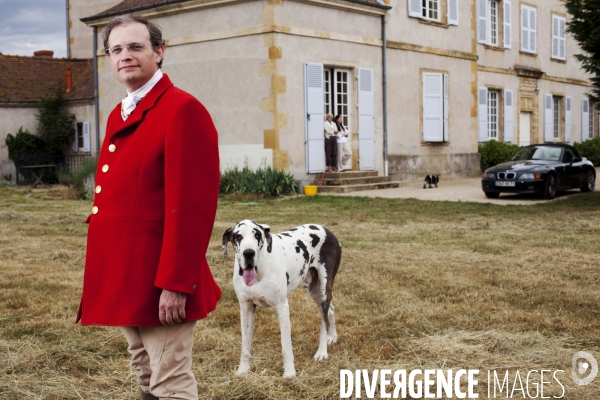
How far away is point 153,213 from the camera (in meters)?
2.96

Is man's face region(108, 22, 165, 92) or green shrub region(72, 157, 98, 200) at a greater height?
man's face region(108, 22, 165, 92)

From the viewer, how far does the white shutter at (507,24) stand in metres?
27.8

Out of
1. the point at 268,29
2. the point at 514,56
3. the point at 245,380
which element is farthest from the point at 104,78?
the point at 245,380

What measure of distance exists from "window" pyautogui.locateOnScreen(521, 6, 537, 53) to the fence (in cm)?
1608

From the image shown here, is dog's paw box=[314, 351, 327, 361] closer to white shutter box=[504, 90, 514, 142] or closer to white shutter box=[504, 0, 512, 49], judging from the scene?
white shutter box=[504, 90, 514, 142]

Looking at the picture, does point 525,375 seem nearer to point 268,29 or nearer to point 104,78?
point 268,29

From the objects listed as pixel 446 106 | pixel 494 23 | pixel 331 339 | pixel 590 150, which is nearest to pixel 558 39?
pixel 590 150

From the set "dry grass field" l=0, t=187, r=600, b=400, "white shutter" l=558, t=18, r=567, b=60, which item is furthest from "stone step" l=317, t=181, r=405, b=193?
"white shutter" l=558, t=18, r=567, b=60

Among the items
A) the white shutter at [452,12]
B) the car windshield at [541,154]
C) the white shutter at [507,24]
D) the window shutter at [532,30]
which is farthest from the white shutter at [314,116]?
the window shutter at [532,30]

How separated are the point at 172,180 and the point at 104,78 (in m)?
20.5

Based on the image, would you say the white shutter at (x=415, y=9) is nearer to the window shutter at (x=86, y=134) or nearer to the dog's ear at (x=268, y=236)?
the window shutter at (x=86, y=134)

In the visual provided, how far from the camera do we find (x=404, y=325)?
5.97 m

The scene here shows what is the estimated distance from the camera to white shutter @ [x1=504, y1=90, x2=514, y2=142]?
1106 inches

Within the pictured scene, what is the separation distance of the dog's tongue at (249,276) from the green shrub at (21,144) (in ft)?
71.4
